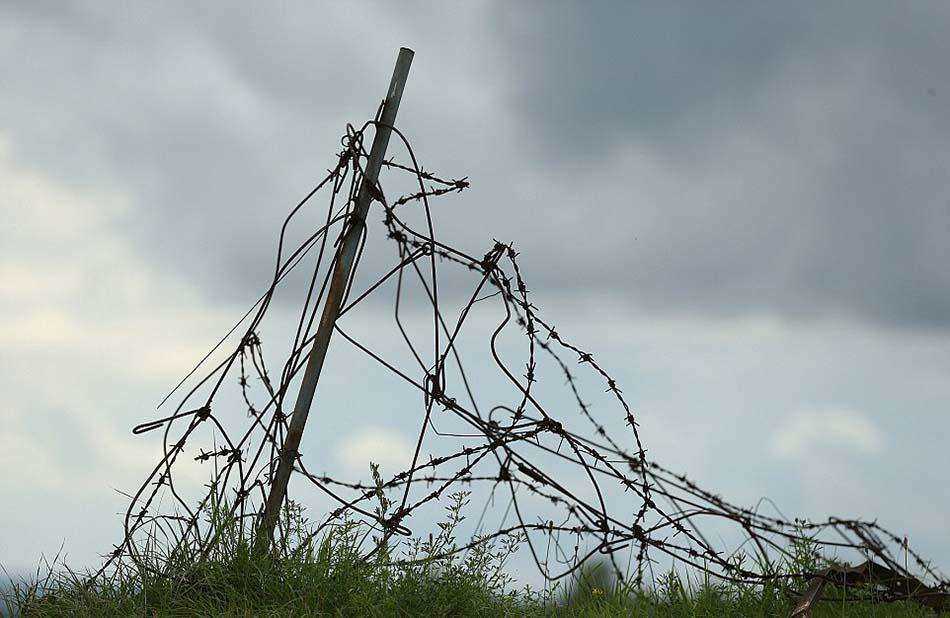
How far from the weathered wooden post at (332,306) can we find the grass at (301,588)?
103 mm

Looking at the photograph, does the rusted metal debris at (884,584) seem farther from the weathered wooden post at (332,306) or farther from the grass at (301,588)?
the weathered wooden post at (332,306)

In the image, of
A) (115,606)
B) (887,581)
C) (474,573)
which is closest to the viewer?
(115,606)

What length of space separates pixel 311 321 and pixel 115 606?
1.55 meters

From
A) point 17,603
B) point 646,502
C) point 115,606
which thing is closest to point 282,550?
point 115,606

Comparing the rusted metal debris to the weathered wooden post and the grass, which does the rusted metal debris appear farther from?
the weathered wooden post

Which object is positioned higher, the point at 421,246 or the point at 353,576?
the point at 421,246

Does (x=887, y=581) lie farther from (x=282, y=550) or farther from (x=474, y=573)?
(x=282, y=550)

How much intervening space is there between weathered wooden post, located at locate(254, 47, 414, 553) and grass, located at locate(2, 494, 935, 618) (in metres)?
0.10

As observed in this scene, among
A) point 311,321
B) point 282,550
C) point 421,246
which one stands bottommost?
point 282,550

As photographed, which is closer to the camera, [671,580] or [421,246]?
[421,246]

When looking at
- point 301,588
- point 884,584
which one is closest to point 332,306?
point 301,588

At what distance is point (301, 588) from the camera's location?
14.1 feet

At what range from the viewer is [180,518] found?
4.49 metres

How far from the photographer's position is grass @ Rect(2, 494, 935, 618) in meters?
4.25
